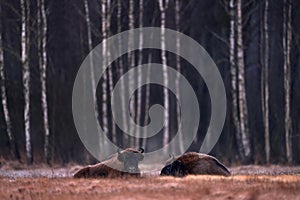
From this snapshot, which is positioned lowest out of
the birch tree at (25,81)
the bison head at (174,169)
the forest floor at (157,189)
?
the bison head at (174,169)

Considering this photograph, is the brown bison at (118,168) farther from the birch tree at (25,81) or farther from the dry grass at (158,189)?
the birch tree at (25,81)

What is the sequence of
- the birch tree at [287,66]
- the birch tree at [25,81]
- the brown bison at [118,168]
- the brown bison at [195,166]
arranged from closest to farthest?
the brown bison at [195,166] → the brown bison at [118,168] → the birch tree at [25,81] → the birch tree at [287,66]

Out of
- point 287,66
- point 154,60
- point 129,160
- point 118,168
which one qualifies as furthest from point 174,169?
point 154,60

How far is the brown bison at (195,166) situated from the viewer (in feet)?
49.1

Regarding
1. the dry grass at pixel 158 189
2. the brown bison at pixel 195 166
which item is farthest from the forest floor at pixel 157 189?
the brown bison at pixel 195 166

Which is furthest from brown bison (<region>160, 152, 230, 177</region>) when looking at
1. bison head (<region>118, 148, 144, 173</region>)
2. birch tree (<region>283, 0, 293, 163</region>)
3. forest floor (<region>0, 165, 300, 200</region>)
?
birch tree (<region>283, 0, 293, 163</region>)

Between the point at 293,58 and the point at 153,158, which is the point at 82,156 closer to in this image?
the point at 153,158

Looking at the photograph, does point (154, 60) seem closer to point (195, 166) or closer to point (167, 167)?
point (167, 167)

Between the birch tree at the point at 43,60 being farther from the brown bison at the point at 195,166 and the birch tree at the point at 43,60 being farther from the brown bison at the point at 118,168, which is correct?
the brown bison at the point at 195,166

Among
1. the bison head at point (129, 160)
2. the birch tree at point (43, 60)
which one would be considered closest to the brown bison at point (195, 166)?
the bison head at point (129, 160)

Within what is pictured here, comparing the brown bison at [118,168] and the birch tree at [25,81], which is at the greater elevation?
the birch tree at [25,81]

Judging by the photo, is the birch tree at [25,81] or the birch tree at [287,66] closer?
the birch tree at [25,81]

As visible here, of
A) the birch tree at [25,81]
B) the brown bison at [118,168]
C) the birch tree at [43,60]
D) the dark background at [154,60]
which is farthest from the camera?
the dark background at [154,60]

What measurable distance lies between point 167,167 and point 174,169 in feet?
0.82
